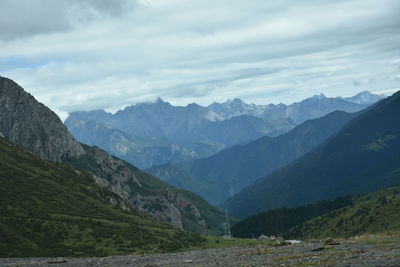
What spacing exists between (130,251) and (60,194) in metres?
81.0

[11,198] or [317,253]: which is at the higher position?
[11,198]

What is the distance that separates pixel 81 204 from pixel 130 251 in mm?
73337

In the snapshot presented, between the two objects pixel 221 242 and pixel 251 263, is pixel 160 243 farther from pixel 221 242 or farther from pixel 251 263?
pixel 251 263

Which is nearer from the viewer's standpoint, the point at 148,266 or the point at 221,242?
the point at 148,266

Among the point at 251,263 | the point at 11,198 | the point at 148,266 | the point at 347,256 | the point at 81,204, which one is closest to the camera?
the point at 347,256

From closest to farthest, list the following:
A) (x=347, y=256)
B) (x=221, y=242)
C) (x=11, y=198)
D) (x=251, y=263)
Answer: (x=347, y=256) < (x=251, y=263) < (x=221, y=242) < (x=11, y=198)

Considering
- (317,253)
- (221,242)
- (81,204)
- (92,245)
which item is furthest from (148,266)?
(81,204)

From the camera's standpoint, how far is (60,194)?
7362 inches

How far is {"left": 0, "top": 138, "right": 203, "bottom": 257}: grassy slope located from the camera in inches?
4518

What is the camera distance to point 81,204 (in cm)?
18275

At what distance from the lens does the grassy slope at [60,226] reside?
376 ft

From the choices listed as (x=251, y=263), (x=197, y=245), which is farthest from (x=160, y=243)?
(x=251, y=263)

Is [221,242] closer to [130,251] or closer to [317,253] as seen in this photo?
[130,251]

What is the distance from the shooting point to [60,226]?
133625 mm
